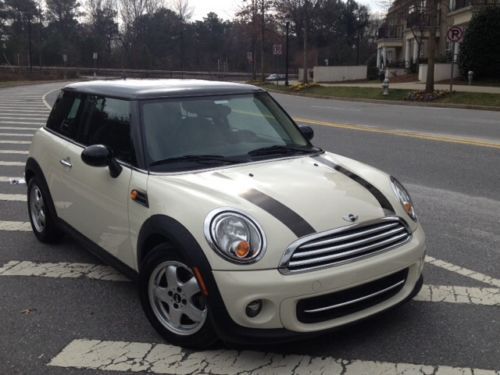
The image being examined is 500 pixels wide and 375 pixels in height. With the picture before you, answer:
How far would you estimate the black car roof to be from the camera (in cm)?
433

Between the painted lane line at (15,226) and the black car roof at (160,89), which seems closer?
the black car roof at (160,89)

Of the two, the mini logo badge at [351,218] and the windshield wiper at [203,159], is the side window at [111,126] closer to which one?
the windshield wiper at [203,159]

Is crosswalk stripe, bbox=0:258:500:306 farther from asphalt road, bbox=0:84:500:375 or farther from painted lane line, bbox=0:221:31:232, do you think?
painted lane line, bbox=0:221:31:232

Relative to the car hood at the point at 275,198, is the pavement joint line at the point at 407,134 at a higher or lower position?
lower

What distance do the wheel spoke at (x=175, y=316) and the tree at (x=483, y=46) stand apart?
32.9m

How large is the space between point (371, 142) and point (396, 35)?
182 feet

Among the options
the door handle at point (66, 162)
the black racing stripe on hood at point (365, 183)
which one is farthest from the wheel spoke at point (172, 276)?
the door handle at point (66, 162)

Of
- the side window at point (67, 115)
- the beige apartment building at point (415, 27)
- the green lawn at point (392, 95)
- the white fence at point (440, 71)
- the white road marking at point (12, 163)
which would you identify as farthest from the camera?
the white fence at point (440, 71)

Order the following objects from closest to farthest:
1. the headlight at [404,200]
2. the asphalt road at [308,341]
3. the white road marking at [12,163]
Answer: the asphalt road at [308,341] → the headlight at [404,200] → the white road marking at [12,163]

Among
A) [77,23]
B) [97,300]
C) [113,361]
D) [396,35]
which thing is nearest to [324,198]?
[113,361]

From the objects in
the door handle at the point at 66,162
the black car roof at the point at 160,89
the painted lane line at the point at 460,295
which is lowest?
the painted lane line at the point at 460,295

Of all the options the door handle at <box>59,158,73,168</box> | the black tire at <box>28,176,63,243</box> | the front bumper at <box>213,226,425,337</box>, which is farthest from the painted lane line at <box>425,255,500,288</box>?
the black tire at <box>28,176,63,243</box>

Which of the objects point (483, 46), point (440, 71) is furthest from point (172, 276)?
point (440, 71)

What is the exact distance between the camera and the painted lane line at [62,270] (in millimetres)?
4758
